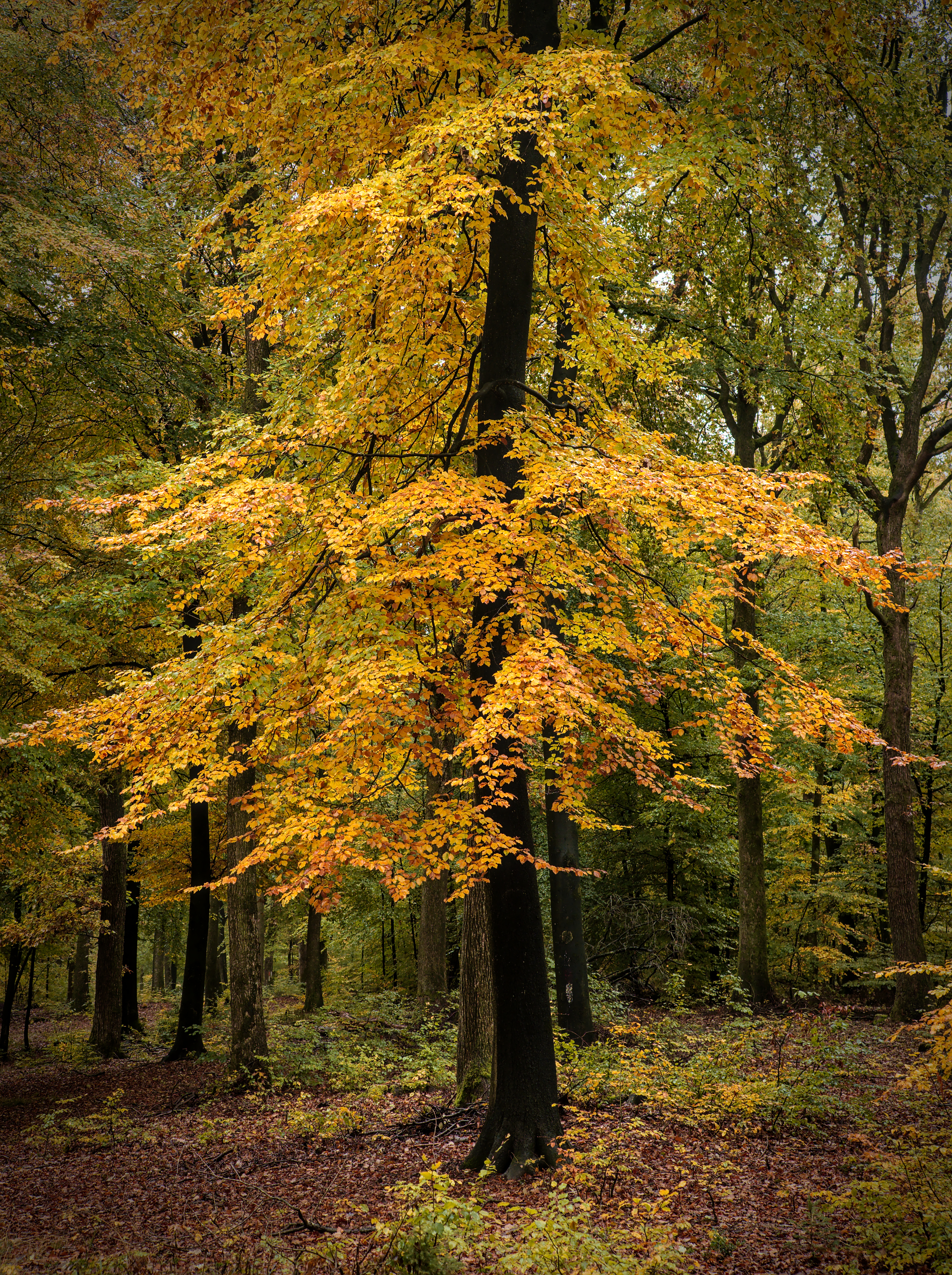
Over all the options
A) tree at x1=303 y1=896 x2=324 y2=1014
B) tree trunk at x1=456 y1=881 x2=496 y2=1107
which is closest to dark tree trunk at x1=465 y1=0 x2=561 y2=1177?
tree trunk at x1=456 y1=881 x2=496 y2=1107

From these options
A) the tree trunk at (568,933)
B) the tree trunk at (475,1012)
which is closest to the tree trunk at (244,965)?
the tree trunk at (475,1012)

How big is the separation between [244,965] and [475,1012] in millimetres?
4163

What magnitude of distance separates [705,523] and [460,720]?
248cm

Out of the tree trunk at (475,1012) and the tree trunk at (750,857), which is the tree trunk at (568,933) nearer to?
the tree trunk at (475,1012)

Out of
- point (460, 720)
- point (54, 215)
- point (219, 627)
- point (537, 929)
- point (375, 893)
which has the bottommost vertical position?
point (375, 893)

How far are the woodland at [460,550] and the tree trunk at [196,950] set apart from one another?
0.11m

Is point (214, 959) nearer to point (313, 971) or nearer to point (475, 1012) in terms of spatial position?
point (313, 971)

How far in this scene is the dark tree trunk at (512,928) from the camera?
675cm

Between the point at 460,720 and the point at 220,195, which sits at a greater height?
the point at 220,195

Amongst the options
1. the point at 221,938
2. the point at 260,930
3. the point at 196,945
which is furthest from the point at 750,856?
the point at 221,938

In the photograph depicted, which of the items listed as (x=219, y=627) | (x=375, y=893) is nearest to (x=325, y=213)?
(x=219, y=627)

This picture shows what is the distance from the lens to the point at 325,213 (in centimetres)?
599

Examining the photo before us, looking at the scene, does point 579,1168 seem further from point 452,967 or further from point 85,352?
point 452,967

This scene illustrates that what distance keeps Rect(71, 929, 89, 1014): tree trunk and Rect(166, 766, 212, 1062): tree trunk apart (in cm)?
1342
